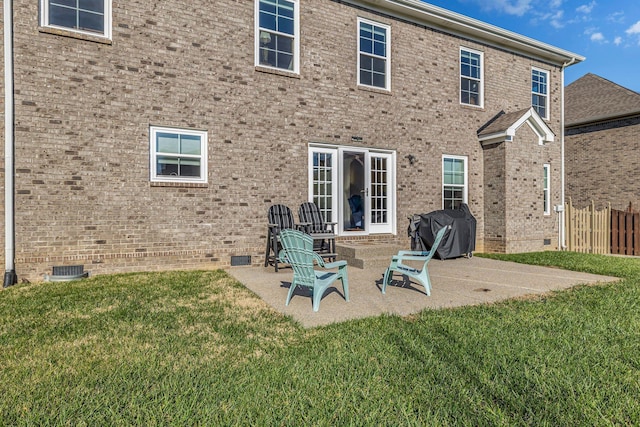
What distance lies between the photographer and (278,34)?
8.18m

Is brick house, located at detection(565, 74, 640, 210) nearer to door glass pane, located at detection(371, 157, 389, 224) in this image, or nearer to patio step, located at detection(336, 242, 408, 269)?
door glass pane, located at detection(371, 157, 389, 224)

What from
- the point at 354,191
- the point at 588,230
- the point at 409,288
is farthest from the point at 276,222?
Answer: the point at 588,230

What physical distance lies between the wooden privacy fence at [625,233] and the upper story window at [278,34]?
1061cm

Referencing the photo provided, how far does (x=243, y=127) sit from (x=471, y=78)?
700 centimetres

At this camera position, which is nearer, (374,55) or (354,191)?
(374,55)

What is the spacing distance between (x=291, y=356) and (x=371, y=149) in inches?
273

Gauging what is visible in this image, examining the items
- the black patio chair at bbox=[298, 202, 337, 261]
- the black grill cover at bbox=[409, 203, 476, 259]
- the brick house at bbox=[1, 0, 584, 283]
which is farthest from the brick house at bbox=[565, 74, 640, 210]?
the black patio chair at bbox=[298, 202, 337, 261]

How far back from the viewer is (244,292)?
5.38m

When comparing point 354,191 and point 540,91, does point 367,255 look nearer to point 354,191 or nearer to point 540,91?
point 354,191

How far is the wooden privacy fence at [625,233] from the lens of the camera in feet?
36.0

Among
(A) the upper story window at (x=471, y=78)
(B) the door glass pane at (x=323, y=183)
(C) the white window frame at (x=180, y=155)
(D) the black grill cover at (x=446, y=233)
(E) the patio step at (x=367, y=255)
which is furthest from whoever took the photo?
(A) the upper story window at (x=471, y=78)

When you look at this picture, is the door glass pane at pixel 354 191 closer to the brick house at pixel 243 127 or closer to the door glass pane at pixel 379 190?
the brick house at pixel 243 127

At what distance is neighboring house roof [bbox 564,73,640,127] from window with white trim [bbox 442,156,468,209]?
8.15 meters

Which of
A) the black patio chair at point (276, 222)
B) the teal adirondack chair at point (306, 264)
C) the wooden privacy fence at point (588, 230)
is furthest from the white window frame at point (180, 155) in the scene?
the wooden privacy fence at point (588, 230)
